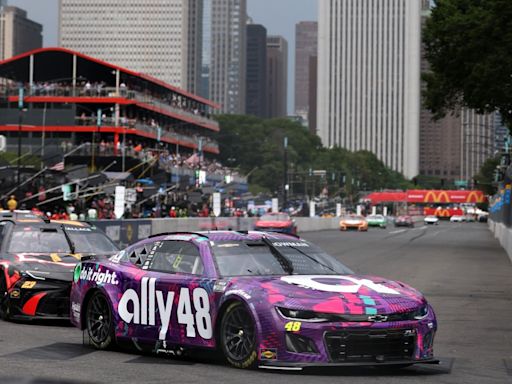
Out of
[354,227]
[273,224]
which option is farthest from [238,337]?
[354,227]

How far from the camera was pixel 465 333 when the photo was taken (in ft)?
49.1

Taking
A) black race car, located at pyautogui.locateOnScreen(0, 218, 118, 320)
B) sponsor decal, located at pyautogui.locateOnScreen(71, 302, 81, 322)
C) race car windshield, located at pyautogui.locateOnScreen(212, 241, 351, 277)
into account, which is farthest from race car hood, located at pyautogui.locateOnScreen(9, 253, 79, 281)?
race car windshield, located at pyautogui.locateOnScreen(212, 241, 351, 277)

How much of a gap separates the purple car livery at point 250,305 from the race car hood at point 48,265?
2.19 m

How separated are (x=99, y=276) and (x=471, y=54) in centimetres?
3466

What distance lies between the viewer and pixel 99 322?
40.2ft

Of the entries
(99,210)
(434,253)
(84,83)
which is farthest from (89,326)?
(84,83)

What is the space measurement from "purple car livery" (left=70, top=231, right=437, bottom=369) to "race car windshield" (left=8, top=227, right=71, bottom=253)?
10.5 feet

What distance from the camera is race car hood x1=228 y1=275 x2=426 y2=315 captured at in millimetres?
10125

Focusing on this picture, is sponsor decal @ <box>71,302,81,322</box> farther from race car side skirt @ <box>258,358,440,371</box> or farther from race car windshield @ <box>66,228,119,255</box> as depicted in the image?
race car windshield @ <box>66,228,119,255</box>

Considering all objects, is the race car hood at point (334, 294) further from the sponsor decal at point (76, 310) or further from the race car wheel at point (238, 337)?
the sponsor decal at point (76, 310)

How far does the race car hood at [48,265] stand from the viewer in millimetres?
15047

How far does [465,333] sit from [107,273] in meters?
5.05

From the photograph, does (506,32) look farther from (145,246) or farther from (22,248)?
(145,246)

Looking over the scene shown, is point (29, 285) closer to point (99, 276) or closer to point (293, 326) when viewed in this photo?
point (99, 276)
